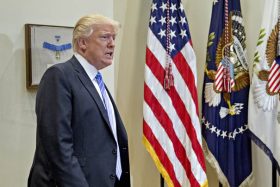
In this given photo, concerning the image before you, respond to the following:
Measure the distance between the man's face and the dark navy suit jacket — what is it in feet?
0.25

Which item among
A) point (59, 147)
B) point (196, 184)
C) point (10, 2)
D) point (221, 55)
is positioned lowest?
point (196, 184)

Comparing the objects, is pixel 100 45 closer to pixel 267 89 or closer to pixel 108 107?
pixel 108 107

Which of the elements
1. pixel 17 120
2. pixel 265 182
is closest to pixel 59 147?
pixel 17 120

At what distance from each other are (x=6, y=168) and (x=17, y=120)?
31cm

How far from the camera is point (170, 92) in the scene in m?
2.60

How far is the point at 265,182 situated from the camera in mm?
2498

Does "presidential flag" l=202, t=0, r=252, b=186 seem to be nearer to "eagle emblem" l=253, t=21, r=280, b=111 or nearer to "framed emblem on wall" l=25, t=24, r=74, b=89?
"eagle emblem" l=253, t=21, r=280, b=111

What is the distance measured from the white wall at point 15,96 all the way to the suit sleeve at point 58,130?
0.97 meters

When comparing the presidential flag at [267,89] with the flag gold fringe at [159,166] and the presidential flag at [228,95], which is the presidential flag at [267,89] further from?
the flag gold fringe at [159,166]

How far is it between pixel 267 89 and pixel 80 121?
1.08 m

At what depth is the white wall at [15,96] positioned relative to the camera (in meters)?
2.52

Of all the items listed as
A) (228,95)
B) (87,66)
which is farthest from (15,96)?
(228,95)

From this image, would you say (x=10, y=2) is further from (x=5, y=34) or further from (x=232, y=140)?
(x=232, y=140)

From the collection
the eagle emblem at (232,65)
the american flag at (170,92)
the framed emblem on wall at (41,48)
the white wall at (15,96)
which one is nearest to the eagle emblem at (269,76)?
the eagle emblem at (232,65)
